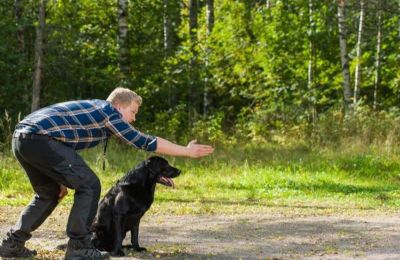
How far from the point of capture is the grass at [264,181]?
9562mm

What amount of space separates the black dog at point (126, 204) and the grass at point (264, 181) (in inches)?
107

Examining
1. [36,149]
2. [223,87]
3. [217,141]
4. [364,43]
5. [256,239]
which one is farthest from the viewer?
[223,87]

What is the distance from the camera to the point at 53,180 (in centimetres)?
580

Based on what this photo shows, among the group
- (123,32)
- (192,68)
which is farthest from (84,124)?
(192,68)

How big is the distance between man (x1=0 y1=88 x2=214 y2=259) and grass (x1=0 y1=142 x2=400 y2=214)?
11.1 ft

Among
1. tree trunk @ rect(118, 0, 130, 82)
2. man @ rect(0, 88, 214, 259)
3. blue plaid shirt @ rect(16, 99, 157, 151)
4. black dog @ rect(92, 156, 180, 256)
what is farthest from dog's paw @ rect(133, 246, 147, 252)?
tree trunk @ rect(118, 0, 130, 82)

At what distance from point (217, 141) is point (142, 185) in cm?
1096

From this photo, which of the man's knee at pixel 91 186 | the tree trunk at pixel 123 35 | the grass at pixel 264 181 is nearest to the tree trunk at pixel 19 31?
the tree trunk at pixel 123 35

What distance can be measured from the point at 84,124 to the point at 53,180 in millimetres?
640

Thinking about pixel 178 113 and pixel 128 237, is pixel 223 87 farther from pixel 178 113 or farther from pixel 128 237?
pixel 128 237

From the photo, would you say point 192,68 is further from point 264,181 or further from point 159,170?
point 159,170

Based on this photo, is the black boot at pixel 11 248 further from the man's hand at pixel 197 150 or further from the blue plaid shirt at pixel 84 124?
the man's hand at pixel 197 150

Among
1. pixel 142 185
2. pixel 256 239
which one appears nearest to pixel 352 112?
pixel 256 239

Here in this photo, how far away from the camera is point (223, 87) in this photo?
2192cm
